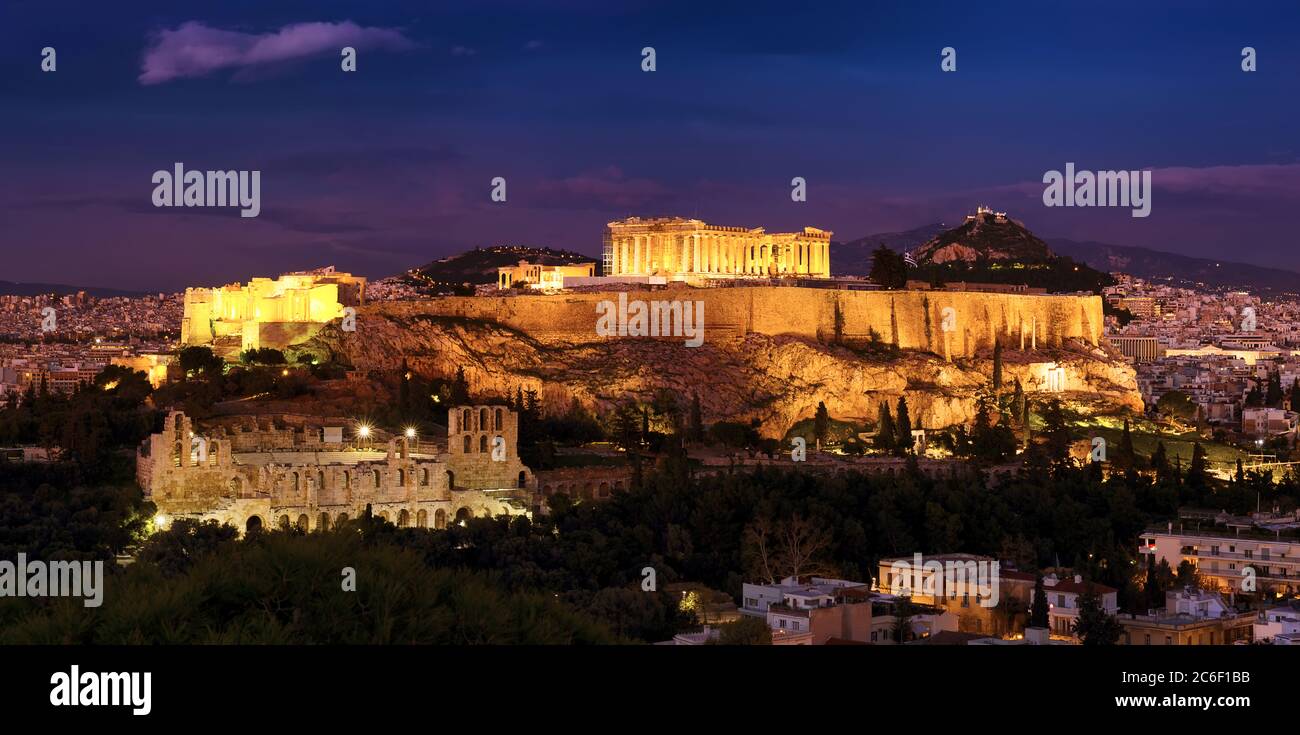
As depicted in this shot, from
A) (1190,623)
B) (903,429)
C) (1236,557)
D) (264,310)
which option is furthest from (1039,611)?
(264,310)

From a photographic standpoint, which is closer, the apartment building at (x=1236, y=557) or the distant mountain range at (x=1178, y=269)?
the apartment building at (x=1236, y=557)

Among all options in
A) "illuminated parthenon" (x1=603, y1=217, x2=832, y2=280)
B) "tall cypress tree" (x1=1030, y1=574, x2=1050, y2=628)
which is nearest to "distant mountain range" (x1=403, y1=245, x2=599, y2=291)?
"illuminated parthenon" (x1=603, y1=217, x2=832, y2=280)

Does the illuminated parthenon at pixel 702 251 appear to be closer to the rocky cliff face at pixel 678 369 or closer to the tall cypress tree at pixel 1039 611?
the rocky cliff face at pixel 678 369

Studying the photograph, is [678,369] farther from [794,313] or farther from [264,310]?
[264,310]

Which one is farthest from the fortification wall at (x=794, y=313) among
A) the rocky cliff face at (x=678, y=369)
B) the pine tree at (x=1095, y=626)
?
the pine tree at (x=1095, y=626)

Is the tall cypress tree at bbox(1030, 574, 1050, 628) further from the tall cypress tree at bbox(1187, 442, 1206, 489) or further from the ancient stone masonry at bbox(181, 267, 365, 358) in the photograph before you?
the ancient stone masonry at bbox(181, 267, 365, 358)
